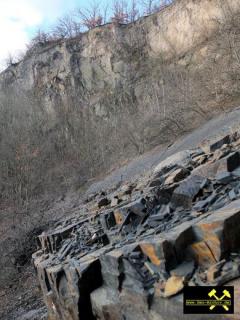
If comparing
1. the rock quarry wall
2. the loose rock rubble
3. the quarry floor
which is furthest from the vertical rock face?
the loose rock rubble

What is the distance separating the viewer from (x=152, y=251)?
3.61 m

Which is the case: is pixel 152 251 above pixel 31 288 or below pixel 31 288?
above

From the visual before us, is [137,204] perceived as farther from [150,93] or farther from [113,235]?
[150,93]

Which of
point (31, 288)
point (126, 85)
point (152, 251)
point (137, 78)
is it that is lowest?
point (31, 288)

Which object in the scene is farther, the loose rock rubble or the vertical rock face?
the vertical rock face

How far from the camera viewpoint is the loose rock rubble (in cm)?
333

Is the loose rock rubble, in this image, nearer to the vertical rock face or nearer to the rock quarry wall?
the rock quarry wall

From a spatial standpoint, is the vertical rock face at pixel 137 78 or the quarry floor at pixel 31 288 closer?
the quarry floor at pixel 31 288

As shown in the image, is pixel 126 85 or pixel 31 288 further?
pixel 126 85

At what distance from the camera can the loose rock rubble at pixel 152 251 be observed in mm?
3332

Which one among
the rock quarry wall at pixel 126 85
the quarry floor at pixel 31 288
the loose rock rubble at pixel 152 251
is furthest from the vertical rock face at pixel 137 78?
the loose rock rubble at pixel 152 251

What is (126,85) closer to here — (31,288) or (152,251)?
(31,288)

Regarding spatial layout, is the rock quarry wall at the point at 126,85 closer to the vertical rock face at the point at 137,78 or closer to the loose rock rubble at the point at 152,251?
the vertical rock face at the point at 137,78

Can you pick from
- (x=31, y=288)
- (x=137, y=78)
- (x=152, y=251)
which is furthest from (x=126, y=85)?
(x=152, y=251)
